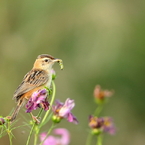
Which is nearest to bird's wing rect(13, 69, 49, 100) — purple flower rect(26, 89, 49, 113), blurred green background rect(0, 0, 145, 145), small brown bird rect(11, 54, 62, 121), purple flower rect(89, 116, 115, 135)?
small brown bird rect(11, 54, 62, 121)

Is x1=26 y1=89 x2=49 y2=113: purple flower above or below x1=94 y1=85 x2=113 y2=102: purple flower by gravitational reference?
below

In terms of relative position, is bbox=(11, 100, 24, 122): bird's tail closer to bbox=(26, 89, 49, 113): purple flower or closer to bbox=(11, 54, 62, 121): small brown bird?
bbox=(11, 54, 62, 121): small brown bird

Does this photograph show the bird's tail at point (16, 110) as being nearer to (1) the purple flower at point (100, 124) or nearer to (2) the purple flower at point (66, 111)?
(2) the purple flower at point (66, 111)

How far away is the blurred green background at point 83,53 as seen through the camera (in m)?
13.5

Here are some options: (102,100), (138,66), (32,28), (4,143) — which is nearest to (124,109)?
(138,66)

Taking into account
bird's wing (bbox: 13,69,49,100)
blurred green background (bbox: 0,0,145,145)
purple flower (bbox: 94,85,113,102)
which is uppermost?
blurred green background (bbox: 0,0,145,145)

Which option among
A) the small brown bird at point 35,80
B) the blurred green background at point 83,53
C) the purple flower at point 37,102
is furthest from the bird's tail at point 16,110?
the blurred green background at point 83,53

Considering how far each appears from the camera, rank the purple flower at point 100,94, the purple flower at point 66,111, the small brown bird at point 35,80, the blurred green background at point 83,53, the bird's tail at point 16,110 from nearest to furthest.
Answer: the purple flower at point 66,111, the purple flower at point 100,94, the bird's tail at point 16,110, the small brown bird at point 35,80, the blurred green background at point 83,53

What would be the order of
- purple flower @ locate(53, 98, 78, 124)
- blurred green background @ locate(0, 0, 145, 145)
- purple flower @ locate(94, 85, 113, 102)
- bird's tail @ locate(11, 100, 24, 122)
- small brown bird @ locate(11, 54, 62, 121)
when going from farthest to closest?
1. blurred green background @ locate(0, 0, 145, 145)
2. small brown bird @ locate(11, 54, 62, 121)
3. bird's tail @ locate(11, 100, 24, 122)
4. purple flower @ locate(94, 85, 113, 102)
5. purple flower @ locate(53, 98, 78, 124)

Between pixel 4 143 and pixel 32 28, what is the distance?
421 cm

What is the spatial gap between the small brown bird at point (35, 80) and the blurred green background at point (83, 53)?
23.8 ft

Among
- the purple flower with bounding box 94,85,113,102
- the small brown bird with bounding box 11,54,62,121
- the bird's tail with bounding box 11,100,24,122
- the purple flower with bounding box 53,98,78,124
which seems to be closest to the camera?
the purple flower with bounding box 53,98,78,124

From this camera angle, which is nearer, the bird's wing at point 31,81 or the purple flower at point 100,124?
the purple flower at point 100,124

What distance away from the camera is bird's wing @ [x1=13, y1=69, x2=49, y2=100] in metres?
4.98
